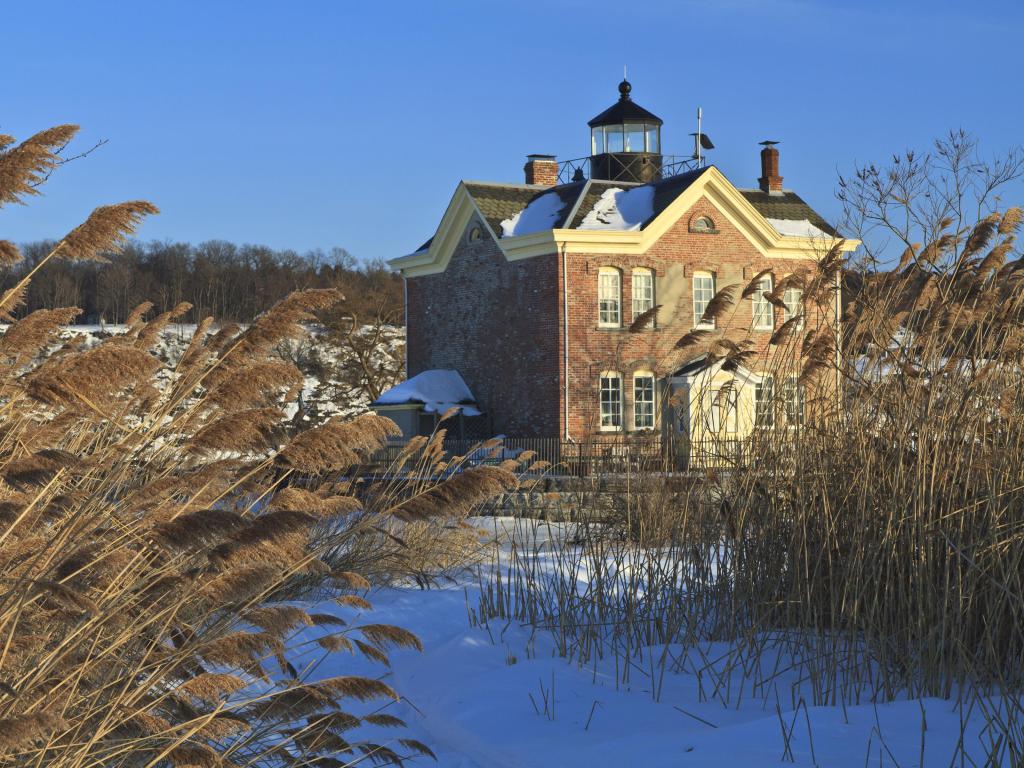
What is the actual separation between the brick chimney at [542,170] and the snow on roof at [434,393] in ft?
19.1

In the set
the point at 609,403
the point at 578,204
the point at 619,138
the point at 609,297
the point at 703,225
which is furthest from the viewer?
the point at 619,138

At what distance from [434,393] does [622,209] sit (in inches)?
251

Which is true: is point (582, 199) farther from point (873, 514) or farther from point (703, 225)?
point (873, 514)

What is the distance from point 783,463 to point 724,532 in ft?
1.92

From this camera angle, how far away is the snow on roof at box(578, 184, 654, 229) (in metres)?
27.0

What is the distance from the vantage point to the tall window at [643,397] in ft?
90.4

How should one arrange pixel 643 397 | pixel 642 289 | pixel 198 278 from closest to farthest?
pixel 643 397, pixel 642 289, pixel 198 278

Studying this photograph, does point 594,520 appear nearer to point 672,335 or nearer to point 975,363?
point 975,363

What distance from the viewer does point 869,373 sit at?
19.6ft

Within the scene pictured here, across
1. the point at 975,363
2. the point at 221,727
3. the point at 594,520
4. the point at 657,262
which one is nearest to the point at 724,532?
the point at 594,520

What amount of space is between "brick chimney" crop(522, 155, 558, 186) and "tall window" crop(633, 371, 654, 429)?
264 inches

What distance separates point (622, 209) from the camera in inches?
1097

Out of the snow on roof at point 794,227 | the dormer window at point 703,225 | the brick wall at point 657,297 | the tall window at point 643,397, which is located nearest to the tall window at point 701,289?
the brick wall at point 657,297

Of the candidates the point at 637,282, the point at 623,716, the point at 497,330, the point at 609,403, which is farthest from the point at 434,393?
the point at 623,716
